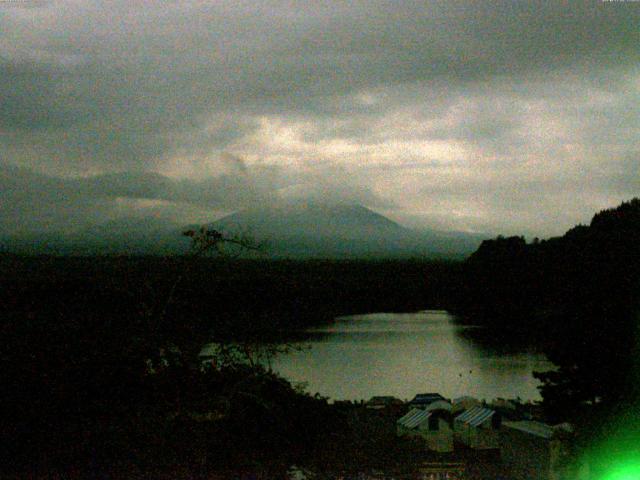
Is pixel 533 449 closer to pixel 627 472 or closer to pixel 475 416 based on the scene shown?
pixel 475 416

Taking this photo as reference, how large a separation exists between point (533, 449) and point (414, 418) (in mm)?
2684

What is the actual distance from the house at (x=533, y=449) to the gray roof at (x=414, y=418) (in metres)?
1.57

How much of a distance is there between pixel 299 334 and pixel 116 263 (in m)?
12.7

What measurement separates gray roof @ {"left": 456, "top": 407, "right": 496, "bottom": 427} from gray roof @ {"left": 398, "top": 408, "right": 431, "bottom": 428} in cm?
52

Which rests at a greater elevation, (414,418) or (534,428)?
(534,428)

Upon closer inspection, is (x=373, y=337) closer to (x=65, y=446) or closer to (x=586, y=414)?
(x=586, y=414)

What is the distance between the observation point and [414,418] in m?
9.06

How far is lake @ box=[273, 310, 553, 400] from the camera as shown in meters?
14.8

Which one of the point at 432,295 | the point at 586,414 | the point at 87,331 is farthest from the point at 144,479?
the point at 432,295

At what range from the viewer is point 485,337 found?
78.5ft

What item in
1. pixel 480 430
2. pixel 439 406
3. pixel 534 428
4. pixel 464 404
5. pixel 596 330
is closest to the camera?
pixel 596 330

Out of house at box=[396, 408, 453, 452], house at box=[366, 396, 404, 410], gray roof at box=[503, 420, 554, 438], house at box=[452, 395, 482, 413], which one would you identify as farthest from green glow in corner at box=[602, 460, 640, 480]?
house at box=[366, 396, 404, 410]

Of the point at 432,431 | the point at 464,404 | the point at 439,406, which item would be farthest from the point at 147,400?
the point at 464,404

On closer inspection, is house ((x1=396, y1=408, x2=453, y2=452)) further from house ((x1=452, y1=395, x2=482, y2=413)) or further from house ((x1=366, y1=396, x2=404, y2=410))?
house ((x1=366, y1=396, x2=404, y2=410))
